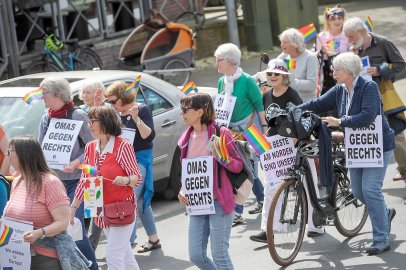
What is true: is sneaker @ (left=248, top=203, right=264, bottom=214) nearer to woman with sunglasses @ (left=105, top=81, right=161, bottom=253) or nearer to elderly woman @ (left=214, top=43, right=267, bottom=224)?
elderly woman @ (left=214, top=43, right=267, bottom=224)

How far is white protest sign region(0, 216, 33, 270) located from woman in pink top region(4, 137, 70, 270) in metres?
0.04

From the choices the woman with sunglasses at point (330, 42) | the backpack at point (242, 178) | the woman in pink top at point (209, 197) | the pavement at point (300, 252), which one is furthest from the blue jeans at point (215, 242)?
the woman with sunglasses at point (330, 42)

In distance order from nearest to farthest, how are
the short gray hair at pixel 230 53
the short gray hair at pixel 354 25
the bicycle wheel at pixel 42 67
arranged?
the short gray hair at pixel 230 53, the short gray hair at pixel 354 25, the bicycle wheel at pixel 42 67

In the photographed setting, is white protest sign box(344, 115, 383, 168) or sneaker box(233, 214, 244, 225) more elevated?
white protest sign box(344, 115, 383, 168)

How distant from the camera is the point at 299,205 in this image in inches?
330

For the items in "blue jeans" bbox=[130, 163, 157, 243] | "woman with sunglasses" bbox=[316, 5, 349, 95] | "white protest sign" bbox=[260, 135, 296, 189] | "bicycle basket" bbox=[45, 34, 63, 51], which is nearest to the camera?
"white protest sign" bbox=[260, 135, 296, 189]

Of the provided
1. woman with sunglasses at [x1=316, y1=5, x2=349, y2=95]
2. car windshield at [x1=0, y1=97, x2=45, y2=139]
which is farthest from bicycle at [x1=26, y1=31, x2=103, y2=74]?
car windshield at [x1=0, y1=97, x2=45, y2=139]

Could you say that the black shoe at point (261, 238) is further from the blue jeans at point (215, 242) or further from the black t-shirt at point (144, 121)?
the blue jeans at point (215, 242)

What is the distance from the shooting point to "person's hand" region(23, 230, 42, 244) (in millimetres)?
6199

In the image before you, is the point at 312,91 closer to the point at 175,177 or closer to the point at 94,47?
the point at 175,177

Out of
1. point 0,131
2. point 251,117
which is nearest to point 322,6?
point 251,117

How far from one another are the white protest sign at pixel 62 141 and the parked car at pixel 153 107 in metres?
1.41

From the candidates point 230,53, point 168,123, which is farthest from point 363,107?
point 168,123

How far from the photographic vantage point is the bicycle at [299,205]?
8188 millimetres
